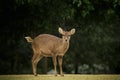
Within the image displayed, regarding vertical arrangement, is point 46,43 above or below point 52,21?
above

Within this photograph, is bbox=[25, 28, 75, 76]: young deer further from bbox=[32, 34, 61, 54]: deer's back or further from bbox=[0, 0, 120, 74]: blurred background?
bbox=[0, 0, 120, 74]: blurred background

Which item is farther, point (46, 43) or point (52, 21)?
point (52, 21)

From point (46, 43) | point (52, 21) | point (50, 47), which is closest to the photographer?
point (50, 47)

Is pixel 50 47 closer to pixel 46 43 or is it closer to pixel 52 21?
pixel 46 43

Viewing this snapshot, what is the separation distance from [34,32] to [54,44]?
981 cm

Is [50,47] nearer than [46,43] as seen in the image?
Yes

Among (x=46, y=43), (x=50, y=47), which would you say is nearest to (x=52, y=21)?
(x=46, y=43)

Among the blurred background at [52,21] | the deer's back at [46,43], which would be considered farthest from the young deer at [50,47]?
the blurred background at [52,21]

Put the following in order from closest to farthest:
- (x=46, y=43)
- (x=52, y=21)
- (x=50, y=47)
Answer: (x=50, y=47) → (x=46, y=43) → (x=52, y=21)

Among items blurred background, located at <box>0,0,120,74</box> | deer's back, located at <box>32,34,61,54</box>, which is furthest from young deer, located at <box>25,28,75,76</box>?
blurred background, located at <box>0,0,120,74</box>

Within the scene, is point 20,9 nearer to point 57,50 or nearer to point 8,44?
point 8,44

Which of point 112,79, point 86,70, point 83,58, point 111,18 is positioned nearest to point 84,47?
point 83,58

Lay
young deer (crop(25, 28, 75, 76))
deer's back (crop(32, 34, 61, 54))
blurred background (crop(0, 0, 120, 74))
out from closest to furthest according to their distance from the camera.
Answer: young deer (crop(25, 28, 75, 76)) → deer's back (crop(32, 34, 61, 54)) → blurred background (crop(0, 0, 120, 74))

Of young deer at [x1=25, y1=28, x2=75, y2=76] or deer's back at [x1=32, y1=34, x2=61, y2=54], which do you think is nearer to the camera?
young deer at [x1=25, y1=28, x2=75, y2=76]
